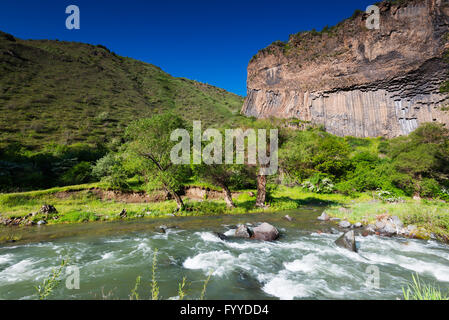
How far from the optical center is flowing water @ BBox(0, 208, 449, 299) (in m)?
6.87

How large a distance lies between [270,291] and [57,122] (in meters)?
78.7

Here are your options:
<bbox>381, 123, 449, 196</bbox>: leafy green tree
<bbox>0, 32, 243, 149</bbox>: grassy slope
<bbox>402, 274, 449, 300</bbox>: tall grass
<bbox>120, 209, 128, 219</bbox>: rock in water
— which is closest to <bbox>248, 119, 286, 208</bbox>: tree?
<bbox>120, 209, 128, 219</bbox>: rock in water

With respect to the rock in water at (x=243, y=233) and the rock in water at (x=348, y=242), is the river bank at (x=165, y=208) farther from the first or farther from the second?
the rock in water at (x=243, y=233)

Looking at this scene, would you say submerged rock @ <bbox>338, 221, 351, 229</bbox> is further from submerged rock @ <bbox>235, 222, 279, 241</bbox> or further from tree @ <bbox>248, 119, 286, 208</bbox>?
tree @ <bbox>248, 119, 286, 208</bbox>

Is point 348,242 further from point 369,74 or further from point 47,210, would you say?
point 369,74

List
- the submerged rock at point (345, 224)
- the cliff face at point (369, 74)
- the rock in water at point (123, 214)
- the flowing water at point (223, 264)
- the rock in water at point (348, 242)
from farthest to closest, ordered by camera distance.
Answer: the cliff face at point (369, 74), the rock in water at point (123, 214), the submerged rock at point (345, 224), the rock in water at point (348, 242), the flowing water at point (223, 264)

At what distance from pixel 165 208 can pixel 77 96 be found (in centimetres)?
8630

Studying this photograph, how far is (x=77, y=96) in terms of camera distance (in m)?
83.5

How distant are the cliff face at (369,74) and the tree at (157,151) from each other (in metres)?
69.2

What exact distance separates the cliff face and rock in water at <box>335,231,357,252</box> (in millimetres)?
69668

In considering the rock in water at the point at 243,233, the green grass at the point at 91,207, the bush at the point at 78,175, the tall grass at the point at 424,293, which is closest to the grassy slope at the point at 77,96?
the bush at the point at 78,175

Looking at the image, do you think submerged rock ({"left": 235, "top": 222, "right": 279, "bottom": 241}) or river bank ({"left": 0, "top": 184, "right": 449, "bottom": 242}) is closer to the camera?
submerged rock ({"left": 235, "top": 222, "right": 279, "bottom": 241})

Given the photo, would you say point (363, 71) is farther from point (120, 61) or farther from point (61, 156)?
point (120, 61)

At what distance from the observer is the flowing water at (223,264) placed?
271 inches
